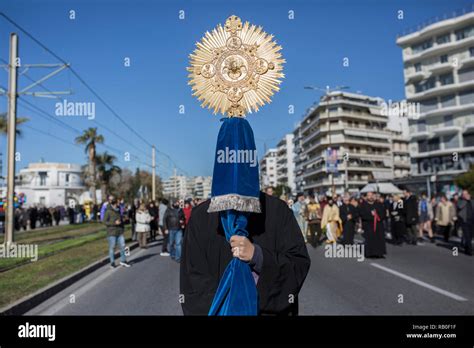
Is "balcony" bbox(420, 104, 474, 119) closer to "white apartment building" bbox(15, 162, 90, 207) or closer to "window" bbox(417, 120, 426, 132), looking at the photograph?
"window" bbox(417, 120, 426, 132)

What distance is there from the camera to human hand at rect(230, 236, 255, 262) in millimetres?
2344

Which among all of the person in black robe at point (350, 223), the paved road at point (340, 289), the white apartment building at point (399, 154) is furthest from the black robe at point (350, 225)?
the white apartment building at point (399, 154)

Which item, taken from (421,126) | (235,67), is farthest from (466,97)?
(235,67)

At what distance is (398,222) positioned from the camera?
1598 cm

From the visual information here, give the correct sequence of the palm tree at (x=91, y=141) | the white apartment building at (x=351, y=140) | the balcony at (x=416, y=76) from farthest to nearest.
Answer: the white apartment building at (x=351, y=140) < the balcony at (x=416, y=76) < the palm tree at (x=91, y=141)

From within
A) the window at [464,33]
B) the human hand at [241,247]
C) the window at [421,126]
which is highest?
the window at [464,33]

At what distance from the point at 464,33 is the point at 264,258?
57.2 meters

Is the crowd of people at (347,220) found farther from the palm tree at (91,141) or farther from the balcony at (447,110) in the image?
the balcony at (447,110)

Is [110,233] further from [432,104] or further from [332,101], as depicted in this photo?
[332,101]

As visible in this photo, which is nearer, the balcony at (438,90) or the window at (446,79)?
the balcony at (438,90)

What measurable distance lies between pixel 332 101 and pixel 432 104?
2850cm

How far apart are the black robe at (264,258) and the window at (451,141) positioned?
5378 centimetres

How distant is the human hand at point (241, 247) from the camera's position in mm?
2344

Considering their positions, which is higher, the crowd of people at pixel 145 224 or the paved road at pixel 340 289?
the crowd of people at pixel 145 224
